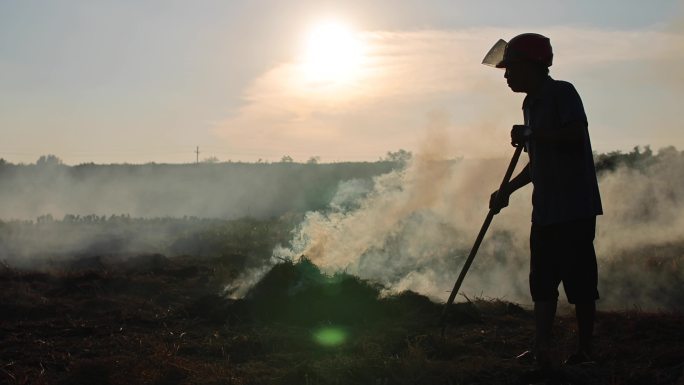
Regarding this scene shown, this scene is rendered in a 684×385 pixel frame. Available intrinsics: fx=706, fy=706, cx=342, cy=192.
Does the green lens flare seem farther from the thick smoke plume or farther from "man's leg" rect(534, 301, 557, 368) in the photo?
the thick smoke plume

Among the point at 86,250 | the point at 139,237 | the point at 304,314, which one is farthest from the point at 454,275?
the point at 139,237

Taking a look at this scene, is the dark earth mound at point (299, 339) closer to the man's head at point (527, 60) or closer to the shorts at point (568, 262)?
the shorts at point (568, 262)

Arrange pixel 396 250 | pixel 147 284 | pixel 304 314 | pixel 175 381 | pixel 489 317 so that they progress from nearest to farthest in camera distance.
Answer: pixel 175 381
pixel 489 317
pixel 304 314
pixel 147 284
pixel 396 250

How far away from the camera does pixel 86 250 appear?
25.6 m

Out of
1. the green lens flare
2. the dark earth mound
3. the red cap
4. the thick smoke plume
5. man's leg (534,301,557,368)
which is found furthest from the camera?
the thick smoke plume

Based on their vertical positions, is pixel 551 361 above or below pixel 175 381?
above

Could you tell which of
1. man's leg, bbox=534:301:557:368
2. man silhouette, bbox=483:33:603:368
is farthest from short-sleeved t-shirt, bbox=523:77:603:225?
man's leg, bbox=534:301:557:368

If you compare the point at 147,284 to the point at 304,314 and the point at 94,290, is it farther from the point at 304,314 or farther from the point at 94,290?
the point at 304,314

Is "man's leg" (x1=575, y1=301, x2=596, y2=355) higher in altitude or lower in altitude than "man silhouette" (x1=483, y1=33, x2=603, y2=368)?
lower

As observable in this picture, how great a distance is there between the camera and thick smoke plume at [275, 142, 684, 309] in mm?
13344

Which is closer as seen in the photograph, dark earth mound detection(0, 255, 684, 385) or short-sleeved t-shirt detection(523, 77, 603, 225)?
short-sleeved t-shirt detection(523, 77, 603, 225)

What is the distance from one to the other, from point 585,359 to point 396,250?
10.8 metres

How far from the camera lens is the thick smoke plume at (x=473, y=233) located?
13344 mm

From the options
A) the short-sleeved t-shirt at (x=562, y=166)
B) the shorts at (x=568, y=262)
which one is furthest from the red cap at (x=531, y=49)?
the shorts at (x=568, y=262)
